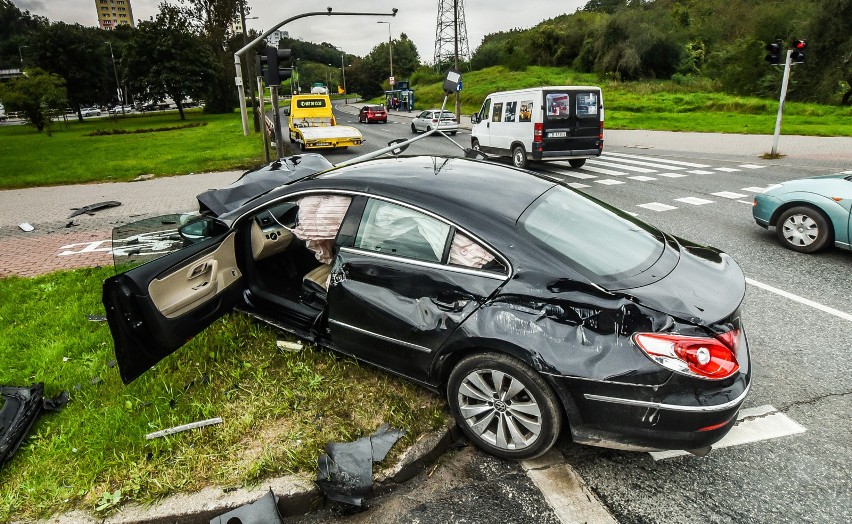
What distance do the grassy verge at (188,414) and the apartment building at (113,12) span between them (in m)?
229

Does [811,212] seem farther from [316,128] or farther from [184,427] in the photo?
[316,128]

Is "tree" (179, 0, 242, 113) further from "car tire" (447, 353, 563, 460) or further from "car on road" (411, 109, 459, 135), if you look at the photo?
"car tire" (447, 353, 563, 460)

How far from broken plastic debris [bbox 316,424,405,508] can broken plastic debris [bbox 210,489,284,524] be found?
25 cm

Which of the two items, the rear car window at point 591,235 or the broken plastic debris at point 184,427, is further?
the broken plastic debris at point 184,427

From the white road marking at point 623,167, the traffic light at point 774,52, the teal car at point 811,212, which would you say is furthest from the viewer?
the traffic light at point 774,52

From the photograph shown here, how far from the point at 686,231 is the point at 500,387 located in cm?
617

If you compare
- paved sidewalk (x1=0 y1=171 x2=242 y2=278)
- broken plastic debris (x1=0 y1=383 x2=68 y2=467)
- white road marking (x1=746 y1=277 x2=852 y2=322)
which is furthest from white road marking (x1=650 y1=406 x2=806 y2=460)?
paved sidewalk (x1=0 y1=171 x2=242 y2=278)

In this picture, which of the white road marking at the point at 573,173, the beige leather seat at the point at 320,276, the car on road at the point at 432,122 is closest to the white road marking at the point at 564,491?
the beige leather seat at the point at 320,276

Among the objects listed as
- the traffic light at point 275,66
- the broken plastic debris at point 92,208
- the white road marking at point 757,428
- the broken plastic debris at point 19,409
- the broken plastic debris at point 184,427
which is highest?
the traffic light at point 275,66

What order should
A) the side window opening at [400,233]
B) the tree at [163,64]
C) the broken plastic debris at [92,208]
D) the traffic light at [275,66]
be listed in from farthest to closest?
the tree at [163,64]
the traffic light at [275,66]
the broken plastic debris at [92,208]
the side window opening at [400,233]

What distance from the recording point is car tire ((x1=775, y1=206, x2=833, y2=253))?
247 inches

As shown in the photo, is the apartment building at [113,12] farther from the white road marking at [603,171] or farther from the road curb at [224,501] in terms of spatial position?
the road curb at [224,501]

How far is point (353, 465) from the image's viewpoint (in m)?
2.85

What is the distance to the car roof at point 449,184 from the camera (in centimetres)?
302
